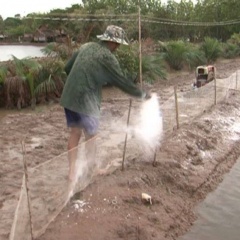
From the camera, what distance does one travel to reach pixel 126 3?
1670 inches

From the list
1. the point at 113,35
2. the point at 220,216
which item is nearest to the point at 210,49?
the point at 220,216

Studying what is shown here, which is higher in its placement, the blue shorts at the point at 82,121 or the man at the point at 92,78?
the man at the point at 92,78

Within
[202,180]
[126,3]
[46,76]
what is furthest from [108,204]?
[126,3]

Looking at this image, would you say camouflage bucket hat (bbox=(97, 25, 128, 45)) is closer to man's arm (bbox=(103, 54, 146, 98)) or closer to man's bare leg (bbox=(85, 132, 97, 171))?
man's arm (bbox=(103, 54, 146, 98))

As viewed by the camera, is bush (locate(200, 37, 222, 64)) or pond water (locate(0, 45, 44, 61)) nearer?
pond water (locate(0, 45, 44, 61))

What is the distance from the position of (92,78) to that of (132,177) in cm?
140

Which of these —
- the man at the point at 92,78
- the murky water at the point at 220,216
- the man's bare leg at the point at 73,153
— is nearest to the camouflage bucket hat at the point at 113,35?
the man at the point at 92,78

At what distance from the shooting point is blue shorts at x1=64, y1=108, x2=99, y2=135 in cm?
413

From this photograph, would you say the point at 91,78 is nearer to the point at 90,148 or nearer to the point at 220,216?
the point at 90,148

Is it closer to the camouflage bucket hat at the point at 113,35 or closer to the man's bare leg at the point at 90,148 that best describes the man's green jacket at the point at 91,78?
the camouflage bucket hat at the point at 113,35

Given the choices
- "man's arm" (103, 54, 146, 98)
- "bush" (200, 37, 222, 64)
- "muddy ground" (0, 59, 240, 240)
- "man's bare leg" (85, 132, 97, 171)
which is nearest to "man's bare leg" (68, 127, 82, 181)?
"man's bare leg" (85, 132, 97, 171)

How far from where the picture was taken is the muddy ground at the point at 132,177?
378 cm

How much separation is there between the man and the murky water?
4.48 ft

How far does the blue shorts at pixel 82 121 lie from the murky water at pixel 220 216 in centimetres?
138
